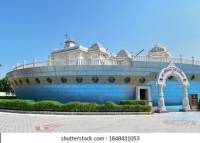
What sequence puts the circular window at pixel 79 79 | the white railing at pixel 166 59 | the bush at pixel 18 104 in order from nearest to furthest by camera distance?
1. the bush at pixel 18 104
2. the circular window at pixel 79 79
3. the white railing at pixel 166 59

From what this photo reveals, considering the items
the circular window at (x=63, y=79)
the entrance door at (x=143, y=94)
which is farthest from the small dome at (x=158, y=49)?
the circular window at (x=63, y=79)

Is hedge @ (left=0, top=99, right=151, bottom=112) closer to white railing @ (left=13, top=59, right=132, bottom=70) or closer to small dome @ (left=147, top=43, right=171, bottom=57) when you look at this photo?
white railing @ (left=13, top=59, right=132, bottom=70)

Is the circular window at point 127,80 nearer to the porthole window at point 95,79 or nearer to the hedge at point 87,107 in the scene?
the porthole window at point 95,79

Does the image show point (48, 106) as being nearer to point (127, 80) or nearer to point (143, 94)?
point (127, 80)

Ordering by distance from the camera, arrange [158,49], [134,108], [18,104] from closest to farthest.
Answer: [134,108] < [18,104] < [158,49]

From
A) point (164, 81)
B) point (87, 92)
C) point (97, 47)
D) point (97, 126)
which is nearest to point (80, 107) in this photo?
point (87, 92)

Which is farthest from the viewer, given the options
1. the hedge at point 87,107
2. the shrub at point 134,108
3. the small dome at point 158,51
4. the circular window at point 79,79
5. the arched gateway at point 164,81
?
the small dome at point 158,51

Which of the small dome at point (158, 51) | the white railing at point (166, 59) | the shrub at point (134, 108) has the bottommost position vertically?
the shrub at point (134, 108)

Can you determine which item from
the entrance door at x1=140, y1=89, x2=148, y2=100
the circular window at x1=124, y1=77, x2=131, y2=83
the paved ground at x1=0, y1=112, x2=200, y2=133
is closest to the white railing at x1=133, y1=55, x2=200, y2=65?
the circular window at x1=124, y1=77, x2=131, y2=83

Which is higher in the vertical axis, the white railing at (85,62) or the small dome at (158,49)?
the small dome at (158,49)

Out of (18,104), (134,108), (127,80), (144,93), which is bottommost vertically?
(134,108)

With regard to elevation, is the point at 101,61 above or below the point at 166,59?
below

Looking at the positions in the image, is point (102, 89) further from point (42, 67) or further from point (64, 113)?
point (42, 67)

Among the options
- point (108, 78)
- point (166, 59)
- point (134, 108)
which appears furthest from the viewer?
point (166, 59)
